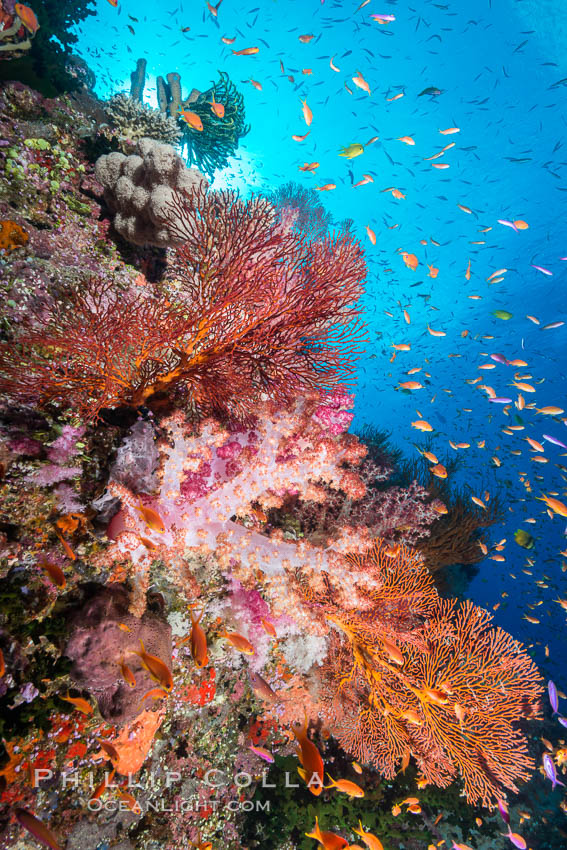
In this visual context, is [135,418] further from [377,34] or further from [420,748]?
[377,34]

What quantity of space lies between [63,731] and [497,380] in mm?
47630

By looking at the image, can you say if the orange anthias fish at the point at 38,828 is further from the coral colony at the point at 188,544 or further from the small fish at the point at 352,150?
the small fish at the point at 352,150

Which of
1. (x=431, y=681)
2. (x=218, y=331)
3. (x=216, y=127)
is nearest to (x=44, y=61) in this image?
(x=216, y=127)

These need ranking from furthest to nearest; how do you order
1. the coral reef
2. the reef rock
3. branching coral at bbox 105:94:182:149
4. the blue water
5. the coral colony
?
the blue water, branching coral at bbox 105:94:182:149, the coral reef, the coral colony, the reef rock

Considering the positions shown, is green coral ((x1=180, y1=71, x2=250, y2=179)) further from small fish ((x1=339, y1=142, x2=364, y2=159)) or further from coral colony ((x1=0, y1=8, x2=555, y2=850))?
coral colony ((x1=0, y1=8, x2=555, y2=850))

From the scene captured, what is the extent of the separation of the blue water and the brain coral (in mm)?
15039

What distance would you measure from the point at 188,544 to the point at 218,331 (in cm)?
207

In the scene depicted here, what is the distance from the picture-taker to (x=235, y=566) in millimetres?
3424

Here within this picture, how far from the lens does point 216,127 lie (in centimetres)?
1024

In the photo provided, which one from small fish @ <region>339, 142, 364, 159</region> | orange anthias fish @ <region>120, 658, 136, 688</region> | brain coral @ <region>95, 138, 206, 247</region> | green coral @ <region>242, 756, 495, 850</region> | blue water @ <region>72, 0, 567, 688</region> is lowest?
green coral @ <region>242, 756, 495, 850</region>

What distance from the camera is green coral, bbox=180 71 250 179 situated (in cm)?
1005

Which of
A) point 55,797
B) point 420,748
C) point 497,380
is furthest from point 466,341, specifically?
point 55,797

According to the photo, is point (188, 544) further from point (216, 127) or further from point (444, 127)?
point (444, 127)

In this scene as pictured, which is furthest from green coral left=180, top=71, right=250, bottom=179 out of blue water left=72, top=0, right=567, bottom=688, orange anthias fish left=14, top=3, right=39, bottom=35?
blue water left=72, top=0, right=567, bottom=688
